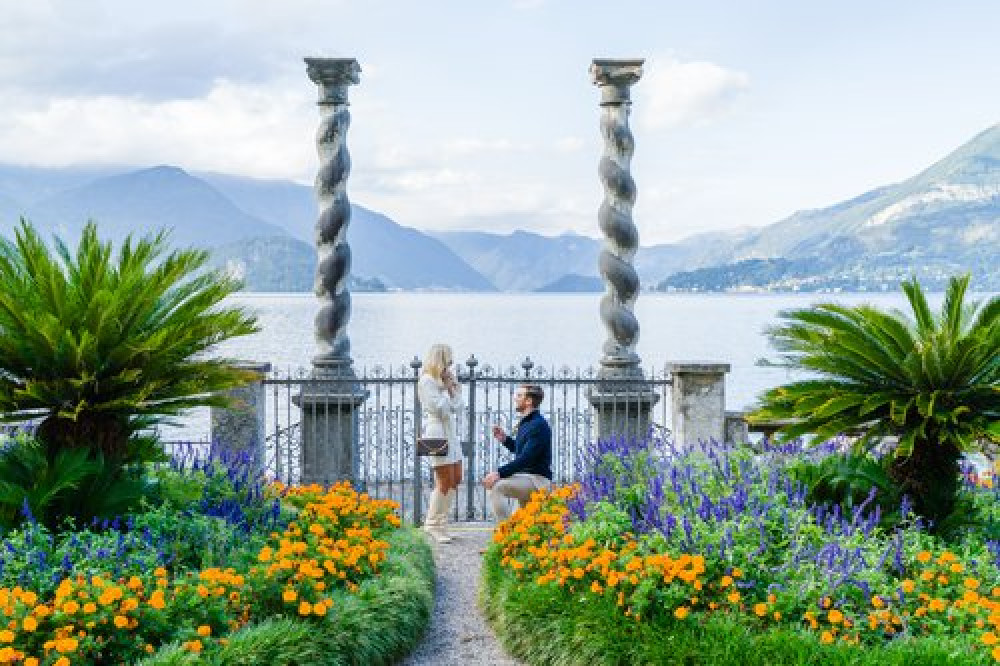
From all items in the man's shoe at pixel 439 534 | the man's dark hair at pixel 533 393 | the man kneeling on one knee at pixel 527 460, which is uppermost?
the man's dark hair at pixel 533 393

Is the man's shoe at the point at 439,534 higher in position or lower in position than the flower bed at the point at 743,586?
lower

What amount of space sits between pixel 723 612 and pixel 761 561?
1.33 feet

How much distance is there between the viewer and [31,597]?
14.6ft

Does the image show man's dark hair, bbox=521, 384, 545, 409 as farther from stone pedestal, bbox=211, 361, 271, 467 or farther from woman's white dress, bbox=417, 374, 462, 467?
stone pedestal, bbox=211, 361, 271, 467

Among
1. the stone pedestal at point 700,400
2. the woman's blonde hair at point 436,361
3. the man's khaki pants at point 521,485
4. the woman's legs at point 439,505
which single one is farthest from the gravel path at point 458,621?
the stone pedestal at point 700,400

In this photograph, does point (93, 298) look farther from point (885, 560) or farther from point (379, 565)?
point (885, 560)

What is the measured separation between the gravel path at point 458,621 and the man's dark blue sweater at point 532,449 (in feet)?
2.60

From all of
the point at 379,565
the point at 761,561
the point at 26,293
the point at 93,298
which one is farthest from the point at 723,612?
the point at 26,293

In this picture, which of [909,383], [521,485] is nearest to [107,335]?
[521,485]

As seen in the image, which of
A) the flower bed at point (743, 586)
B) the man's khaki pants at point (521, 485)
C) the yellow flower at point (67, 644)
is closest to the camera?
the yellow flower at point (67, 644)

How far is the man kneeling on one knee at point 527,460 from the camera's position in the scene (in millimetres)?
8023

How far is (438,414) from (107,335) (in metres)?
3.40

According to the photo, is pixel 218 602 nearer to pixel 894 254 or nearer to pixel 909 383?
pixel 909 383

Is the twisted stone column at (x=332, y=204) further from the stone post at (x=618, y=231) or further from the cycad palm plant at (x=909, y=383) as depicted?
the cycad palm plant at (x=909, y=383)
